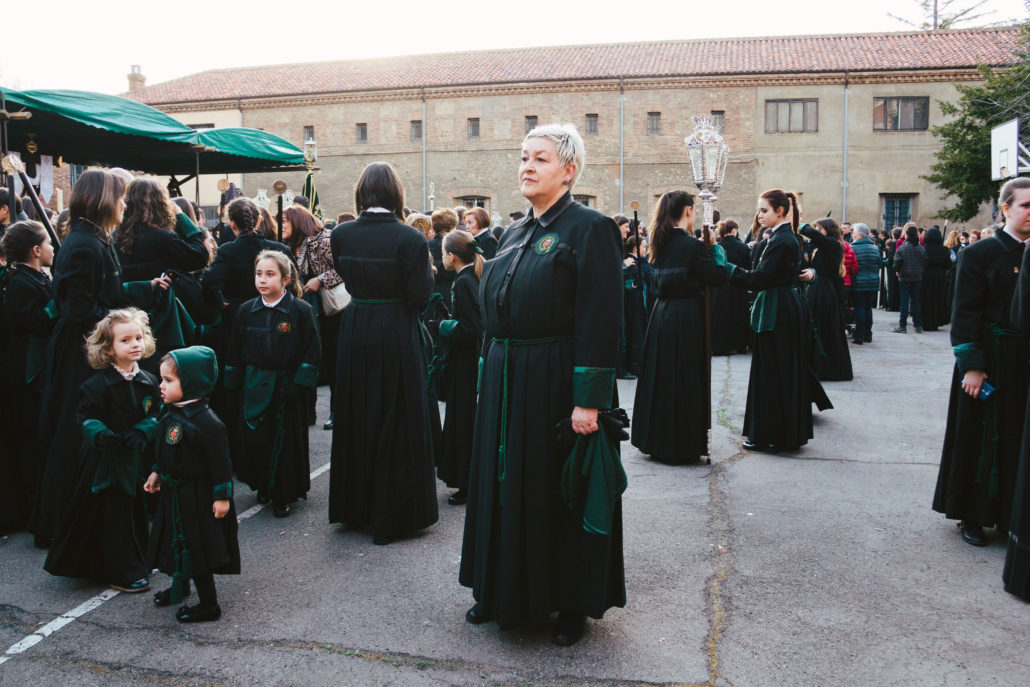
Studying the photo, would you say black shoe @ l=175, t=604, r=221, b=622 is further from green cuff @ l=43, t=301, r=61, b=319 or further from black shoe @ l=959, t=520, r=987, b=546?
black shoe @ l=959, t=520, r=987, b=546

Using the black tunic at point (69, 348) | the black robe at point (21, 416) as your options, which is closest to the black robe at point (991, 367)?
the black tunic at point (69, 348)

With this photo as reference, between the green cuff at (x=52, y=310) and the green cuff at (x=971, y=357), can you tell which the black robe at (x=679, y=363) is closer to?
the green cuff at (x=971, y=357)

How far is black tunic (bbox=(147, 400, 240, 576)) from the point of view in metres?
3.72

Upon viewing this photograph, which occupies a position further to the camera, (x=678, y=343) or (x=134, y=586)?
(x=678, y=343)

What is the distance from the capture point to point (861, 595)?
4.09m

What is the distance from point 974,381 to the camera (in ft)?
15.2

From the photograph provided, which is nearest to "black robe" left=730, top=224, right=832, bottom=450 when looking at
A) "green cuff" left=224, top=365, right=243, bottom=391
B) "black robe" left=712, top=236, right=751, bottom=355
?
"green cuff" left=224, top=365, right=243, bottom=391

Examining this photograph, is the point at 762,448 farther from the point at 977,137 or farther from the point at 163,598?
the point at 977,137

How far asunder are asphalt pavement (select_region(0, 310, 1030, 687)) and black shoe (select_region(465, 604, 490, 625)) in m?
0.04

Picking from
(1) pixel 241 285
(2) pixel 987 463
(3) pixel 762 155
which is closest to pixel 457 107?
(3) pixel 762 155

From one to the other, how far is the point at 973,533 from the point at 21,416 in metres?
5.83

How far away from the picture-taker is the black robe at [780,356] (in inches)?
268

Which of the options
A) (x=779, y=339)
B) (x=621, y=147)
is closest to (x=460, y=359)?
(x=779, y=339)

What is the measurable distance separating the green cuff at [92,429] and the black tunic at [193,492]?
17.5 inches
